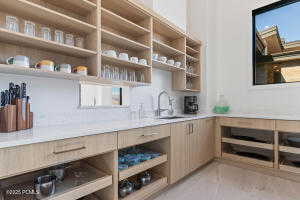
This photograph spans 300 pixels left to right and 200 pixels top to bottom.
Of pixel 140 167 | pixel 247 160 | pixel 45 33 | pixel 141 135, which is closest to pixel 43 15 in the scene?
pixel 45 33

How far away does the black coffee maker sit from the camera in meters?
3.05

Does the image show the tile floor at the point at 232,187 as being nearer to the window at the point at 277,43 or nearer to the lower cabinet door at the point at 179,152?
the lower cabinet door at the point at 179,152

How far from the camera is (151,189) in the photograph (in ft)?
5.79

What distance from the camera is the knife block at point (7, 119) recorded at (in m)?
1.16

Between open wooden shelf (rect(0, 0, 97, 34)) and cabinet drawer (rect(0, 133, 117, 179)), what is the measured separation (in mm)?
957

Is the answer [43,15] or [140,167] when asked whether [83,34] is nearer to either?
[43,15]

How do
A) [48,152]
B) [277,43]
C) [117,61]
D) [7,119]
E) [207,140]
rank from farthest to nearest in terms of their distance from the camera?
[277,43], [207,140], [117,61], [7,119], [48,152]

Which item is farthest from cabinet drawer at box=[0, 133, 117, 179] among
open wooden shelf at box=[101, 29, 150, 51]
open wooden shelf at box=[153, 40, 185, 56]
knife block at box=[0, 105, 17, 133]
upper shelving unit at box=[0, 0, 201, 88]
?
open wooden shelf at box=[153, 40, 185, 56]

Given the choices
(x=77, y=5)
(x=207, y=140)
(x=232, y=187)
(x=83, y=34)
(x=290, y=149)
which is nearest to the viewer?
(x=77, y=5)

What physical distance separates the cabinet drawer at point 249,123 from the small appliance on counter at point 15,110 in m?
2.59

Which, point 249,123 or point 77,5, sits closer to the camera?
point 77,5

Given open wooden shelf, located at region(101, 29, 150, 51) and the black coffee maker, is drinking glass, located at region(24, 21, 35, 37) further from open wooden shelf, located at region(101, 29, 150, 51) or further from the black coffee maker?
the black coffee maker

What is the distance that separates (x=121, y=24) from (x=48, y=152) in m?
1.50

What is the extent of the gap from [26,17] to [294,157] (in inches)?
146
